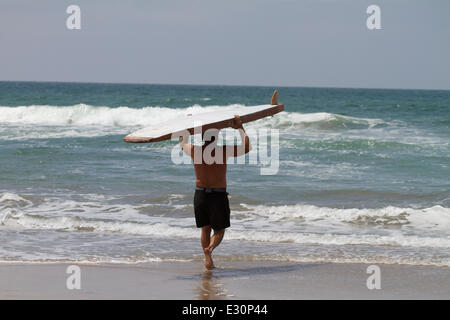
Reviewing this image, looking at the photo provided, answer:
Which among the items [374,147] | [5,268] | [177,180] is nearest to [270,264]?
[5,268]

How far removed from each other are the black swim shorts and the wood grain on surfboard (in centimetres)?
65

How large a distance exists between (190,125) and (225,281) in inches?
60.4

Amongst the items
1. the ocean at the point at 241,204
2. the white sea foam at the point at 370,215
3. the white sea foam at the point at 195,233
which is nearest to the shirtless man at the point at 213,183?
the ocean at the point at 241,204

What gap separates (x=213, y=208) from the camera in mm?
6102

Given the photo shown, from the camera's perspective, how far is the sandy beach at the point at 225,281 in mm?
5395

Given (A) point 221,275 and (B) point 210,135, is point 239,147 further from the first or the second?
(A) point 221,275

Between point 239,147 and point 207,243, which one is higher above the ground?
point 239,147

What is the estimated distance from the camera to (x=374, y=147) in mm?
18188

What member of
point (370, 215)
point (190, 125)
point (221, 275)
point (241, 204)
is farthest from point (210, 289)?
point (241, 204)

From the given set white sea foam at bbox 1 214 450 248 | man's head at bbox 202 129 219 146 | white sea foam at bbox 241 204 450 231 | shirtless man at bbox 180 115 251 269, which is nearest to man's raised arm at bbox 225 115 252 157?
shirtless man at bbox 180 115 251 269

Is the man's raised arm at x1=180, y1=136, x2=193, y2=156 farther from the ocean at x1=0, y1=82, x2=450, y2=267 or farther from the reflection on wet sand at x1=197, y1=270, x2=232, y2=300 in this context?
the ocean at x1=0, y1=82, x2=450, y2=267

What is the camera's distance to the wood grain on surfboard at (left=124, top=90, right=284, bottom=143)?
5641 mm

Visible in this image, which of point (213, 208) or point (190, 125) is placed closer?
point (190, 125)

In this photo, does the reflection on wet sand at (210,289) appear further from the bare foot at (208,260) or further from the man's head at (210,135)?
the man's head at (210,135)
